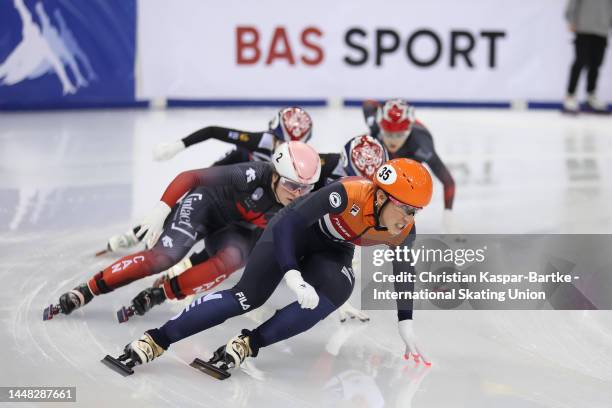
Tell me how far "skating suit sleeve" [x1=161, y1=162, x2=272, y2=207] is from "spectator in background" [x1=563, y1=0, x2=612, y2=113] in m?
8.45

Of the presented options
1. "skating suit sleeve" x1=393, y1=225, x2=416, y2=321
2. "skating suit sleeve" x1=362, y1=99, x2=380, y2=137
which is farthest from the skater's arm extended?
"skating suit sleeve" x1=362, y1=99, x2=380, y2=137

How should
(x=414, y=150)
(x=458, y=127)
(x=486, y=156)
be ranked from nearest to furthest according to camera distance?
(x=414, y=150) < (x=486, y=156) < (x=458, y=127)

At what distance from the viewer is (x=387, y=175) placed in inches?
168

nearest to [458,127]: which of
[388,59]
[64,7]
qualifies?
[388,59]

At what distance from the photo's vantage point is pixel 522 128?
12.0 metres

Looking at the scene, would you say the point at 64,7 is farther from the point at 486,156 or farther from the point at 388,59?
the point at 486,156

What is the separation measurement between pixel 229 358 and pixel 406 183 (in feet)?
3.56

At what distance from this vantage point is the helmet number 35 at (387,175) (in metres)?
4.25

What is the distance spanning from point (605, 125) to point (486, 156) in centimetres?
297

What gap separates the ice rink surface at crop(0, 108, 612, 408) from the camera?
423 cm

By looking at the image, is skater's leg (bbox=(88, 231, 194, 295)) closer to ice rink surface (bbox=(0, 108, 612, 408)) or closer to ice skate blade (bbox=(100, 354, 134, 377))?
ice rink surface (bbox=(0, 108, 612, 408))

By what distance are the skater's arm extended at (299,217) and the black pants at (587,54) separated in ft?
29.6

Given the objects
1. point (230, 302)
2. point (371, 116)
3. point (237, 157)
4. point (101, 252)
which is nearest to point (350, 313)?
point (230, 302)

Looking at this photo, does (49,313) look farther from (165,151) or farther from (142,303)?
(165,151)
